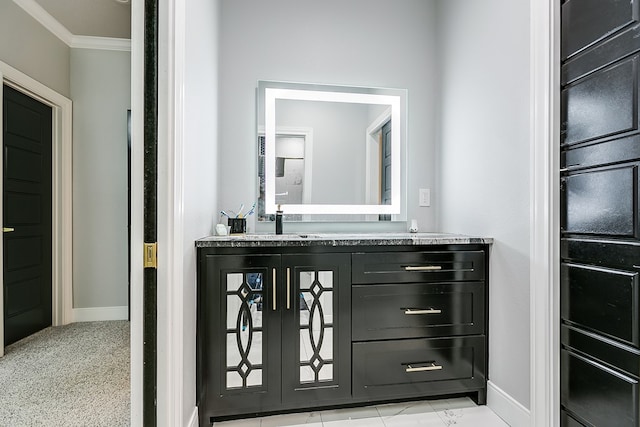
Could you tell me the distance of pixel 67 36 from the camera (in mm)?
2621

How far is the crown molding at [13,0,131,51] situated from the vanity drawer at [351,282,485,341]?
2408 millimetres

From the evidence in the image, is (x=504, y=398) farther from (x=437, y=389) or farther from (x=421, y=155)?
(x=421, y=155)

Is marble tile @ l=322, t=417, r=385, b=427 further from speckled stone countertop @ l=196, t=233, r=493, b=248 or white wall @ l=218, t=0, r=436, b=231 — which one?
white wall @ l=218, t=0, r=436, b=231

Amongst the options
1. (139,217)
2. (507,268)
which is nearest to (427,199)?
(507,268)

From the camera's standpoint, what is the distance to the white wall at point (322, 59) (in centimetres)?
215

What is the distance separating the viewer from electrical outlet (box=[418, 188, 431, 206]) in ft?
7.69

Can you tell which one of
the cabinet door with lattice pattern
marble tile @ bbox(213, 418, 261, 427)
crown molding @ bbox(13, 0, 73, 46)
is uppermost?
crown molding @ bbox(13, 0, 73, 46)

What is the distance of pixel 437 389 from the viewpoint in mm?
1726

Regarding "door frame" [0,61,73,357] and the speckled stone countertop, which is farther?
"door frame" [0,61,73,357]

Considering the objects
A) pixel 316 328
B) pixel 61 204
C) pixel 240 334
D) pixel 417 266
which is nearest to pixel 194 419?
pixel 240 334

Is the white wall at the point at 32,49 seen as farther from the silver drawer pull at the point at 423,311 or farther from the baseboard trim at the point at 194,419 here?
the silver drawer pull at the point at 423,311

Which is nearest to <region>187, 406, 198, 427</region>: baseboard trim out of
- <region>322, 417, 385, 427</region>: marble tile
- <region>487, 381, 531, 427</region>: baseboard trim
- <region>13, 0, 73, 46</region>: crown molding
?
<region>322, 417, 385, 427</region>: marble tile

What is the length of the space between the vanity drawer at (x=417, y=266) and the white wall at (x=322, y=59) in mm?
611

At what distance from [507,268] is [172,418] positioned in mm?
1613
